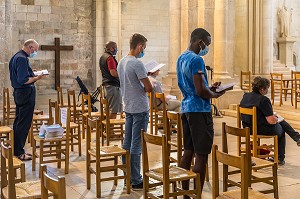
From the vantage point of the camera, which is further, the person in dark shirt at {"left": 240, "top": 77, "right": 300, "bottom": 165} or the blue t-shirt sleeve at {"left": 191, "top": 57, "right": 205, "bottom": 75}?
the person in dark shirt at {"left": 240, "top": 77, "right": 300, "bottom": 165}

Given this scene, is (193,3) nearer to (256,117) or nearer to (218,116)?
(218,116)

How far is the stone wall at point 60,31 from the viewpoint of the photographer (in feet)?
49.8

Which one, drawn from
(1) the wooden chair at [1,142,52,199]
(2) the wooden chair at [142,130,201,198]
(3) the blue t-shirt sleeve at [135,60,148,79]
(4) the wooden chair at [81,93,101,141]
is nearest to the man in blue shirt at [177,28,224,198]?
(2) the wooden chair at [142,130,201,198]

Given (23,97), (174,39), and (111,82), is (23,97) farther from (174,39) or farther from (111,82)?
(174,39)

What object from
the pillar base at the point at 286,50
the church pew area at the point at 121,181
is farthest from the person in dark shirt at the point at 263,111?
the pillar base at the point at 286,50

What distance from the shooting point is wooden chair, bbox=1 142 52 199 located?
10.8 feet

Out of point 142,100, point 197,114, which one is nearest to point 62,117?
point 142,100

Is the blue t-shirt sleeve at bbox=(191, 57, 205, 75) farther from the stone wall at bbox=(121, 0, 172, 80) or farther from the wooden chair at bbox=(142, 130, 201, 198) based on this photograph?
the stone wall at bbox=(121, 0, 172, 80)

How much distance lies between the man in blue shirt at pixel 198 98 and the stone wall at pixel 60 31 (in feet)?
37.5

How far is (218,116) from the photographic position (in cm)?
1060

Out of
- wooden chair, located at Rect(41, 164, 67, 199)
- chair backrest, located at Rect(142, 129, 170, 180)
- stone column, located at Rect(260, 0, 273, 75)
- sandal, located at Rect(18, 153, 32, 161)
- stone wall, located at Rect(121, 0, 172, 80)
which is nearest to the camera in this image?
wooden chair, located at Rect(41, 164, 67, 199)

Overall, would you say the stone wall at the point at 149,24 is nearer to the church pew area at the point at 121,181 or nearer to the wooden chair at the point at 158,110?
the wooden chair at the point at 158,110

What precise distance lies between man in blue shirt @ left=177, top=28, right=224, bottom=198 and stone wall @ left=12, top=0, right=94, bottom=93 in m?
11.4

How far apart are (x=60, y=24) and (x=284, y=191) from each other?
1211cm
